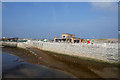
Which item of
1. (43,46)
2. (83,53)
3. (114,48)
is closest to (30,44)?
(43,46)

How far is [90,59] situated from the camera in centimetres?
1498

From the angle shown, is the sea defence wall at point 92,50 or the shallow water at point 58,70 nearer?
the shallow water at point 58,70

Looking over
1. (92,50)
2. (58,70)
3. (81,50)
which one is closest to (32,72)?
(58,70)

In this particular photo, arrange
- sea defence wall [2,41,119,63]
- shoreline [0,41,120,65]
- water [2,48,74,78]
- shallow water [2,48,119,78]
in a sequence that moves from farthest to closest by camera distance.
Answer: shoreline [0,41,120,65]
sea defence wall [2,41,119,63]
shallow water [2,48,119,78]
water [2,48,74,78]

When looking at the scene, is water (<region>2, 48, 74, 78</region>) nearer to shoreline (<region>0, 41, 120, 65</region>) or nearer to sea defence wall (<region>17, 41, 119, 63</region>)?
shoreline (<region>0, 41, 120, 65</region>)

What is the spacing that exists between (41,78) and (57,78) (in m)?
1.84

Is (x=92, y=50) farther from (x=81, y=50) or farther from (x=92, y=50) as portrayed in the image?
(x=81, y=50)

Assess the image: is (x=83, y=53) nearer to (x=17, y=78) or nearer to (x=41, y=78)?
(x=41, y=78)

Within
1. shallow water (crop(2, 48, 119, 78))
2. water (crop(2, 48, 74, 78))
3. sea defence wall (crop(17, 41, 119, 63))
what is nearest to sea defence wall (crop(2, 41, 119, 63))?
sea defence wall (crop(17, 41, 119, 63))

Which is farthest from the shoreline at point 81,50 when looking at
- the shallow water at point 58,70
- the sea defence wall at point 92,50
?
the shallow water at point 58,70

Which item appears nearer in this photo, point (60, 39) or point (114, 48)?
point (114, 48)

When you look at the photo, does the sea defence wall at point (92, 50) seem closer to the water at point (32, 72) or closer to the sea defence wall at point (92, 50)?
the sea defence wall at point (92, 50)

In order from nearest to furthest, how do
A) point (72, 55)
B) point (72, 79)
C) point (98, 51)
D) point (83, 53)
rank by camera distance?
point (72, 79), point (98, 51), point (83, 53), point (72, 55)

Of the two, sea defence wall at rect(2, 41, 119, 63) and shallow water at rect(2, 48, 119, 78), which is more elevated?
sea defence wall at rect(2, 41, 119, 63)
